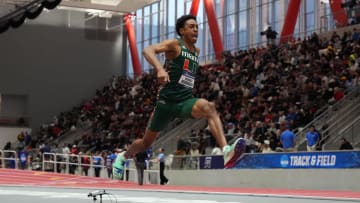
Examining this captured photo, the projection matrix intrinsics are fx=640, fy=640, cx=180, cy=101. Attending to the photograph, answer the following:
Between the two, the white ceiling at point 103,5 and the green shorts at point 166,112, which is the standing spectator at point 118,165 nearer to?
the green shorts at point 166,112

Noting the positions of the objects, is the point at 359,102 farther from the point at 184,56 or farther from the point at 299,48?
the point at 184,56

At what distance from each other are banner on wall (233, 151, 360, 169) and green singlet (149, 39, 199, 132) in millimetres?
8756

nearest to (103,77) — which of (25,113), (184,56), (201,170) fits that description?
(25,113)

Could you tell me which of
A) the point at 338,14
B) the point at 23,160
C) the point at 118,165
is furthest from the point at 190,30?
the point at 23,160

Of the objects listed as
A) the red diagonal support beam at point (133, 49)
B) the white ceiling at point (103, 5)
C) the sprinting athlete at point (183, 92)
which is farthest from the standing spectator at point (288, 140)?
the red diagonal support beam at point (133, 49)

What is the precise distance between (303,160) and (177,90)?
9.81m

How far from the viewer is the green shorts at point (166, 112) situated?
23.8 feet

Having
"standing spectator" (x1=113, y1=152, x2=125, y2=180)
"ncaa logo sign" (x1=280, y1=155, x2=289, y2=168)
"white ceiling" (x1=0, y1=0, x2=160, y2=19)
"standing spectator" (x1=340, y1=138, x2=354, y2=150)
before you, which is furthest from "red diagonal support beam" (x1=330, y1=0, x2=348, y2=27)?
"standing spectator" (x1=113, y1=152, x2=125, y2=180)

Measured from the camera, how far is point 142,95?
1364 inches

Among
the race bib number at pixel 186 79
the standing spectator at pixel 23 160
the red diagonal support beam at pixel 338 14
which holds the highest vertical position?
the red diagonal support beam at pixel 338 14

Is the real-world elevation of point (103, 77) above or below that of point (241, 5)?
below

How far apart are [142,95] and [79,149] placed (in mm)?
5239

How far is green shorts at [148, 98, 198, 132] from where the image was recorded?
726cm

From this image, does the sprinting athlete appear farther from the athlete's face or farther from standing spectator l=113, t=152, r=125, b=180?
standing spectator l=113, t=152, r=125, b=180
